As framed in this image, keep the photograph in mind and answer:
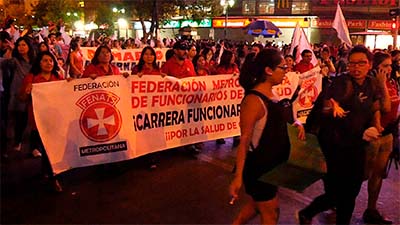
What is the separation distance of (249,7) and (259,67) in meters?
47.5

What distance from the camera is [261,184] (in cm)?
351

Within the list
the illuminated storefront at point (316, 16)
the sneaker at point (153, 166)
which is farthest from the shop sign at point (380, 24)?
the sneaker at point (153, 166)

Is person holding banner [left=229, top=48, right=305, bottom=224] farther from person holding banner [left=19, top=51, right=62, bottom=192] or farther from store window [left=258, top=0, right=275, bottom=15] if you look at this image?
store window [left=258, top=0, right=275, bottom=15]

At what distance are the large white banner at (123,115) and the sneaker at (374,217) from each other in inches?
110

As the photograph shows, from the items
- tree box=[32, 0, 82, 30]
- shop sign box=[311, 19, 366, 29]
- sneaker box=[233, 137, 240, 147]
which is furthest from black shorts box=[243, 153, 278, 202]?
tree box=[32, 0, 82, 30]

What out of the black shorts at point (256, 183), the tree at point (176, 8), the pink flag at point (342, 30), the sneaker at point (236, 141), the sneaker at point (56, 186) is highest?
the tree at point (176, 8)

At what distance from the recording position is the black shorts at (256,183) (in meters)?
3.50

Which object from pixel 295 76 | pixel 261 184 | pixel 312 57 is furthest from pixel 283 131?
pixel 312 57

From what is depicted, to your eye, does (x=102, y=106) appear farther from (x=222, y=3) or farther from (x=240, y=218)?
(x=222, y=3)

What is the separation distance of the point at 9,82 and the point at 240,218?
4974 millimetres

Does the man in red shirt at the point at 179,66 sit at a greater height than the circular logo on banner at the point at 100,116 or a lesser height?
greater

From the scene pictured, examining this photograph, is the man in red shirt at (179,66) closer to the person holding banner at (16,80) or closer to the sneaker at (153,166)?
the sneaker at (153,166)

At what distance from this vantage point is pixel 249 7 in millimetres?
49688

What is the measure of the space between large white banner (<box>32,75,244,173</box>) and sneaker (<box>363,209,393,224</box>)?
278cm
